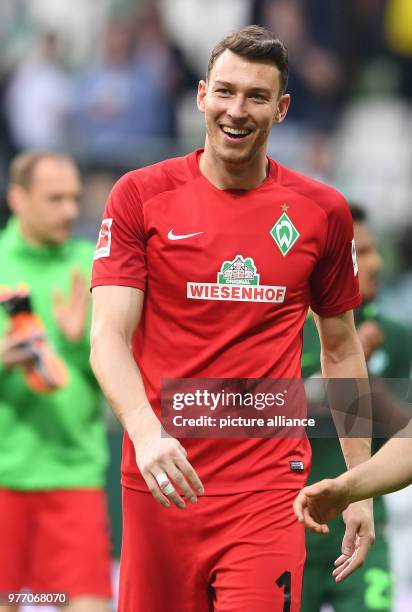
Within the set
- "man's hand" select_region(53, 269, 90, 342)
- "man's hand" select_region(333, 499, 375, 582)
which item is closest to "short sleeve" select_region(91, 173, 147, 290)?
"man's hand" select_region(333, 499, 375, 582)

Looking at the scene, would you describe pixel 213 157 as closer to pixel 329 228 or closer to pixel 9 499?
pixel 329 228

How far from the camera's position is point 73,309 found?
22.4 feet

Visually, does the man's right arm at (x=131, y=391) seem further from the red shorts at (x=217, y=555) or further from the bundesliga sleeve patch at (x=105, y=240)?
the red shorts at (x=217, y=555)

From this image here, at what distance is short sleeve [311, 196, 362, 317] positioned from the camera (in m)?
4.48

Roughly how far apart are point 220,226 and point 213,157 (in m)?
0.25

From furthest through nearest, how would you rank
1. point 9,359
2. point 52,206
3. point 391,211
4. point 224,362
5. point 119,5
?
point 119,5, point 391,211, point 52,206, point 9,359, point 224,362

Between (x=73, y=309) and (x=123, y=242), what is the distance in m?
2.60

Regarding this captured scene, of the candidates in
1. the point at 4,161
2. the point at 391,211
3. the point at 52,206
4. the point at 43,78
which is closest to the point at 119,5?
the point at 43,78

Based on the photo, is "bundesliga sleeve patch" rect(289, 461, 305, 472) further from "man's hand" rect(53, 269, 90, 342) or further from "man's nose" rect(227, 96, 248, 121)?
"man's hand" rect(53, 269, 90, 342)

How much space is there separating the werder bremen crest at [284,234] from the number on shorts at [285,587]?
1028 mm

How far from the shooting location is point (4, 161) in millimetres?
12516

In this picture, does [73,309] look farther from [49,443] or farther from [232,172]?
[232,172]

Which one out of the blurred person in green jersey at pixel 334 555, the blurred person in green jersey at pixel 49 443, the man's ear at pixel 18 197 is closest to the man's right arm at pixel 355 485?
the blurred person in green jersey at pixel 334 555

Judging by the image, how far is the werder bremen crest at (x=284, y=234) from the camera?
437 centimetres
